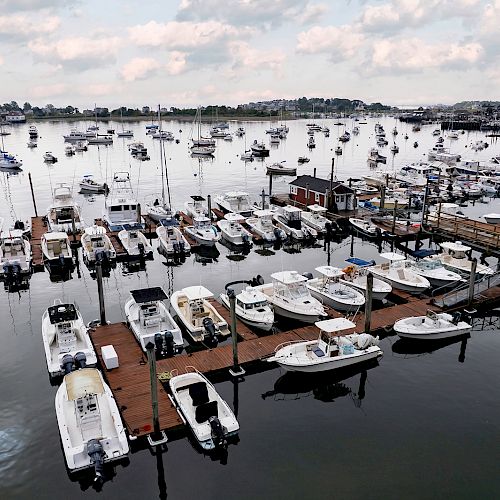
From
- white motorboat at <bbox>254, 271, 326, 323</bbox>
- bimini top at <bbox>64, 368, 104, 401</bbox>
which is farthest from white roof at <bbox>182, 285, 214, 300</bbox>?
bimini top at <bbox>64, 368, 104, 401</bbox>

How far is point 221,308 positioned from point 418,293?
1357cm

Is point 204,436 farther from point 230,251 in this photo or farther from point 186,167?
point 186,167

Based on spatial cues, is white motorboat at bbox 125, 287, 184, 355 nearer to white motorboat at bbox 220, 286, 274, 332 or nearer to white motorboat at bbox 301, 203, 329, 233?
white motorboat at bbox 220, 286, 274, 332

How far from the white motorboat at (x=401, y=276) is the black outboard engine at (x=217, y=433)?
61.0 ft

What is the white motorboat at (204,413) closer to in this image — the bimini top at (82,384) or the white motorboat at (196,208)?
the bimini top at (82,384)

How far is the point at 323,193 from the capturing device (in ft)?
173

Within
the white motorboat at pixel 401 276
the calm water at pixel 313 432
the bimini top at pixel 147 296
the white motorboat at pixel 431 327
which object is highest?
the bimini top at pixel 147 296

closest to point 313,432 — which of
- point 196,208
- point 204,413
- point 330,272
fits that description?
point 204,413

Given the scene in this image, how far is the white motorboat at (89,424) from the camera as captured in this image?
53.2 feet

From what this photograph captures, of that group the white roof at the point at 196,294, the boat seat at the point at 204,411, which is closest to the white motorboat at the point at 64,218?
the white roof at the point at 196,294

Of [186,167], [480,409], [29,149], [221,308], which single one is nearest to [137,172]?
[186,167]

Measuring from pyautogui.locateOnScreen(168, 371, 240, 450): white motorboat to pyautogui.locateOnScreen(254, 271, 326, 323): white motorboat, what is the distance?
860 cm

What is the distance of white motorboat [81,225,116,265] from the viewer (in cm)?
3822

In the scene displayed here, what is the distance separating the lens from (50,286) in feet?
114
